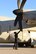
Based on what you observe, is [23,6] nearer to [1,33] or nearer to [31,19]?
[31,19]

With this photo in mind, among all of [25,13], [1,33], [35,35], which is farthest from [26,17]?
[1,33]

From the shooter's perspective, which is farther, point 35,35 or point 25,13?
point 35,35

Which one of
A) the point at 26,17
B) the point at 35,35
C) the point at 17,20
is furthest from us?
the point at 35,35

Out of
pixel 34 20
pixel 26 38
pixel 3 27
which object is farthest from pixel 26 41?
pixel 34 20

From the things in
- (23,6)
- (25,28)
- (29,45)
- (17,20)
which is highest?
(23,6)

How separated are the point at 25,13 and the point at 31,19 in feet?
3.41

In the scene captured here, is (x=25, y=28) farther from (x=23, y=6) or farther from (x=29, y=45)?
(x=23, y=6)

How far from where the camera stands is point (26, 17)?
23.0 meters

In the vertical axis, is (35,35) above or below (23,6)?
below

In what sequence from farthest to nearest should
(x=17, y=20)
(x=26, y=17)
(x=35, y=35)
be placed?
(x=35, y=35) → (x=17, y=20) → (x=26, y=17)

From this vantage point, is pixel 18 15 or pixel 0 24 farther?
pixel 0 24

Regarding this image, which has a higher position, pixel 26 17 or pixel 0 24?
pixel 26 17

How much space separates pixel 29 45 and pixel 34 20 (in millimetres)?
7718

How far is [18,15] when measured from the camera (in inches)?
944
